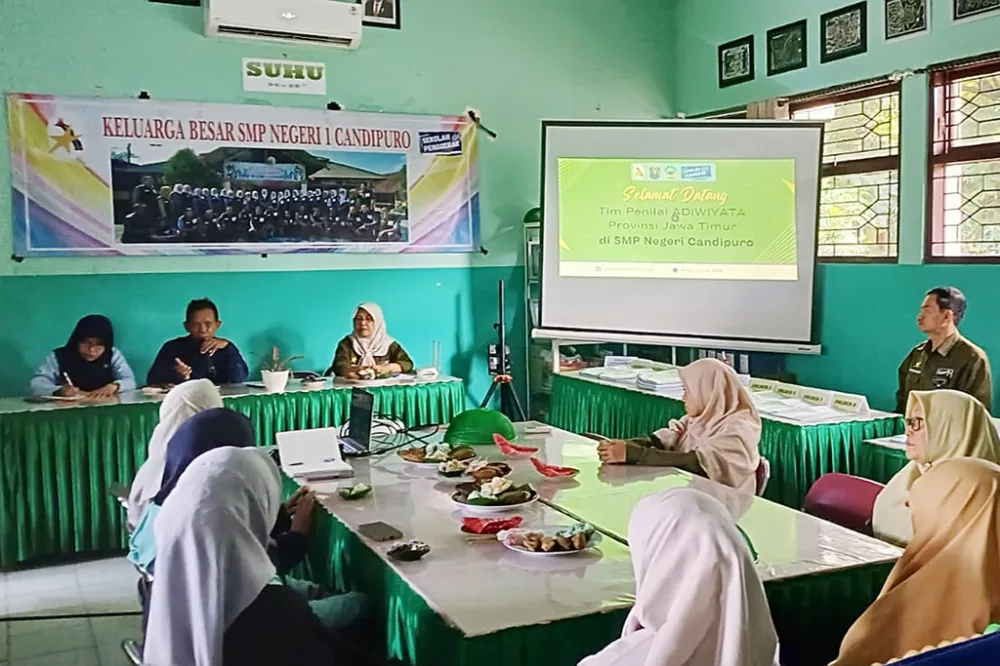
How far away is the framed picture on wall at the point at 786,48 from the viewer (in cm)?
616

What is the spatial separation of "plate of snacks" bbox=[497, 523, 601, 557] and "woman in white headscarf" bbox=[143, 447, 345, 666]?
54cm

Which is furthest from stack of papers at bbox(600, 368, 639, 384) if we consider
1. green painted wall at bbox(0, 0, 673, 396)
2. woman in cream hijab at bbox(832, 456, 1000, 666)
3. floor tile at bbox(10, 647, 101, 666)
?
woman in cream hijab at bbox(832, 456, 1000, 666)

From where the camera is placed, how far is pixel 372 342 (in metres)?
6.29

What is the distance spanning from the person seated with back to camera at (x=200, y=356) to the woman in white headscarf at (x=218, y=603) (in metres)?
3.63

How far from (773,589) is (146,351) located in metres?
4.62

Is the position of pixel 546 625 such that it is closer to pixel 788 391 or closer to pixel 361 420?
pixel 361 420

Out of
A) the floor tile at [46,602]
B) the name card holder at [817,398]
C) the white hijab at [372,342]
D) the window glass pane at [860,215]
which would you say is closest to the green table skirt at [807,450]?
the name card holder at [817,398]

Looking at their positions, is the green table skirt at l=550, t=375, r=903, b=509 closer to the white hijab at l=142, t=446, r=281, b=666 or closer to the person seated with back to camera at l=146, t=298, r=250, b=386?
the white hijab at l=142, t=446, r=281, b=666

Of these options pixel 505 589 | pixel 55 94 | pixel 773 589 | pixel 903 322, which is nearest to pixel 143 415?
pixel 55 94

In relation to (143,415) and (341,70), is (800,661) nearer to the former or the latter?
(143,415)

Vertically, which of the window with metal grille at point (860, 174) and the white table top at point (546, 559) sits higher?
the window with metal grille at point (860, 174)

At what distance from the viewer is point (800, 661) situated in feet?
7.73

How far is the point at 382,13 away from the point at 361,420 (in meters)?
3.66

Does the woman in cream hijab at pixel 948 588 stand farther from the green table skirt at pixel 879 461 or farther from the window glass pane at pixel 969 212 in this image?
the window glass pane at pixel 969 212
